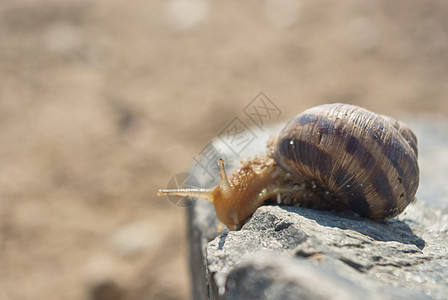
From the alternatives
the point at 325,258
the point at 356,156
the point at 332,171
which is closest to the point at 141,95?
the point at 332,171

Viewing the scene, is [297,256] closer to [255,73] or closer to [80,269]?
[80,269]

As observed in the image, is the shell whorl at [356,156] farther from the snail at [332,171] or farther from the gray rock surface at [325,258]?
the gray rock surface at [325,258]

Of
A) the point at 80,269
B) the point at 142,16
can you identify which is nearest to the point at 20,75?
the point at 142,16

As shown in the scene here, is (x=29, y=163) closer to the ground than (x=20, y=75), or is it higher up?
closer to the ground

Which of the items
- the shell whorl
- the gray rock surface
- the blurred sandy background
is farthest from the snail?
the blurred sandy background

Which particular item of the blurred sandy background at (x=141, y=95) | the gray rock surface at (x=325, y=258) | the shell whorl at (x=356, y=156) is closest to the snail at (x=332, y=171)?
the shell whorl at (x=356, y=156)

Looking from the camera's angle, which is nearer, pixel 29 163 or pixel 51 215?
pixel 51 215
